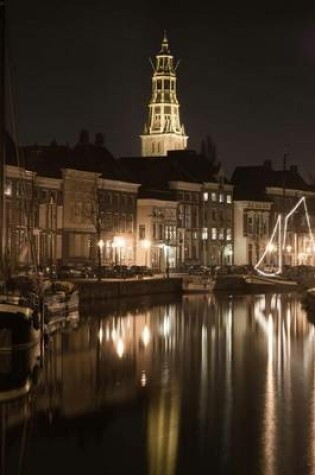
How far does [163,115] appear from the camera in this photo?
511ft

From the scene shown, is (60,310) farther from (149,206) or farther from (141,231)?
(149,206)

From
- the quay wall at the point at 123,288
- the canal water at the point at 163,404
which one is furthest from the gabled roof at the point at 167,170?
the canal water at the point at 163,404

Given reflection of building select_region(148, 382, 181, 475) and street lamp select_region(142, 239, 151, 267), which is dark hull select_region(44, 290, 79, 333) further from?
street lamp select_region(142, 239, 151, 267)

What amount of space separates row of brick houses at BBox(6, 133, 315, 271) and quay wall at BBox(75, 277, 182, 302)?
395cm

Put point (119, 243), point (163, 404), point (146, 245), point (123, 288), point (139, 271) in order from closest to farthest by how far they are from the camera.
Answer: point (163, 404), point (123, 288), point (139, 271), point (119, 243), point (146, 245)

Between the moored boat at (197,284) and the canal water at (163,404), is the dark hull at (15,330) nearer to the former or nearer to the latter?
the canal water at (163,404)

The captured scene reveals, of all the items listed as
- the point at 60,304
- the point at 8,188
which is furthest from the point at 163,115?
the point at 60,304

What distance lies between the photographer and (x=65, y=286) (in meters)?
55.9

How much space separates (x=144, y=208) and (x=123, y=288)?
3171cm

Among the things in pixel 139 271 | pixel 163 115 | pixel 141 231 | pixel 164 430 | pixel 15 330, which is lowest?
pixel 164 430

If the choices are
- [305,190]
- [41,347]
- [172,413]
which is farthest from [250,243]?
[172,413]

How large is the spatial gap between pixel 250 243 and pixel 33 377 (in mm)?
92624

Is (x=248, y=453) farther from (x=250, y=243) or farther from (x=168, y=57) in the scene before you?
(x=168, y=57)

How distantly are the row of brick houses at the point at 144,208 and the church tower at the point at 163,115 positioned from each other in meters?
21.6
